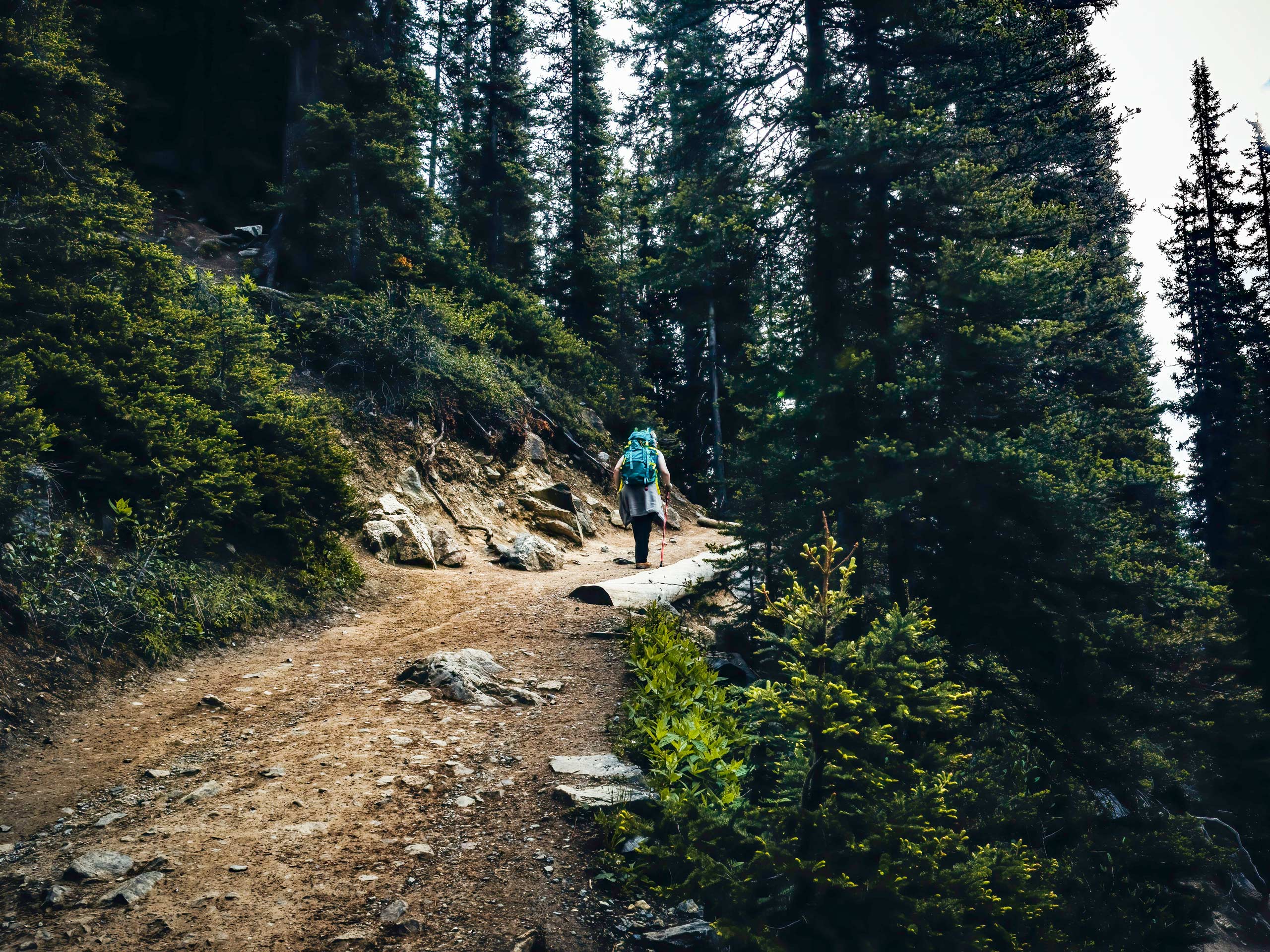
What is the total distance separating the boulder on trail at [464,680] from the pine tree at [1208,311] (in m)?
24.0

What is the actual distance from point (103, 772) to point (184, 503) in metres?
3.42

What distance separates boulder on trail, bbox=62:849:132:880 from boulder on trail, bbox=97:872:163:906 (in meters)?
0.13

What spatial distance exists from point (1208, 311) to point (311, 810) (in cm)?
2851

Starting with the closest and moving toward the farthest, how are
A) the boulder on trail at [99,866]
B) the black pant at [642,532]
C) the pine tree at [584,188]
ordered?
the boulder on trail at [99,866], the black pant at [642,532], the pine tree at [584,188]

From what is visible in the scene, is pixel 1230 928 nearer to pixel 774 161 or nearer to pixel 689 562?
pixel 689 562

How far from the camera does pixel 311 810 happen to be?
386cm

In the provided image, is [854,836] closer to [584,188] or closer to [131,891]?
[131,891]

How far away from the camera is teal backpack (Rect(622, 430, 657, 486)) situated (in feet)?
35.7

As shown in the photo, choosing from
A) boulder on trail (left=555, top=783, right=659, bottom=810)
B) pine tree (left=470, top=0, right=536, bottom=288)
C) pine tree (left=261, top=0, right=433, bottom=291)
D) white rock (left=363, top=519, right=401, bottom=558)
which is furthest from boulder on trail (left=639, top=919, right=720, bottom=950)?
pine tree (left=470, top=0, right=536, bottom=288)

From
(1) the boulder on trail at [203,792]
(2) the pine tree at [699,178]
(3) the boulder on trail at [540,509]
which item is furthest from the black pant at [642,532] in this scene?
(1) the boulder on trail at [203,792]

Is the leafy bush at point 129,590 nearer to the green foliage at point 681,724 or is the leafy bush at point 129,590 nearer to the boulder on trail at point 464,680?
the boulder on trail at point 464,680

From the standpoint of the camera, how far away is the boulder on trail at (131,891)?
3.00 m

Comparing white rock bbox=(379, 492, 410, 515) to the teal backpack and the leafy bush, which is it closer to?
the leafy bush

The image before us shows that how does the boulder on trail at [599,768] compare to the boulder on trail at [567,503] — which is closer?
the boulder on trail at [599,768]
